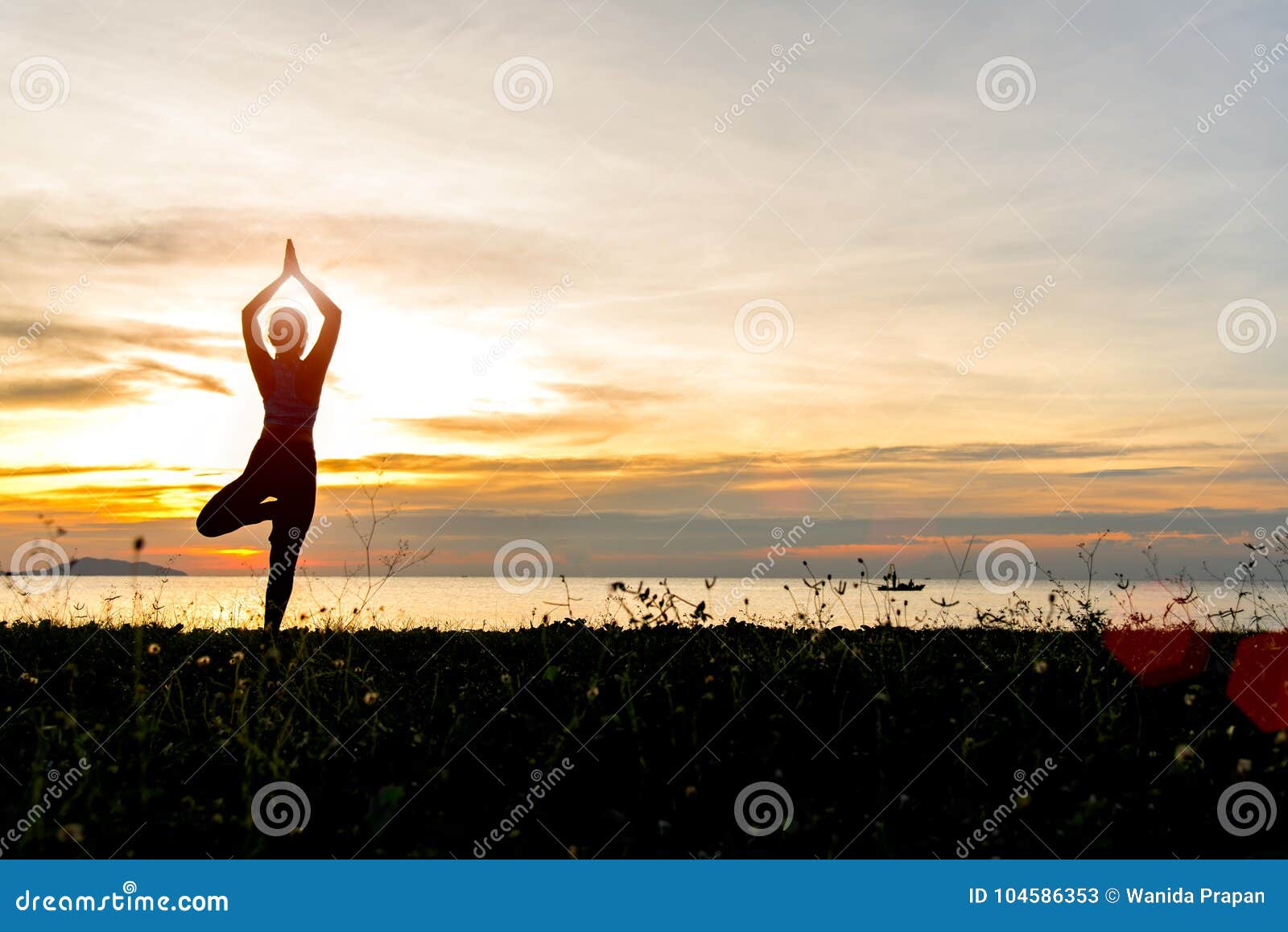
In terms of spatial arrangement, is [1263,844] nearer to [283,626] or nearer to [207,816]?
[207,816]

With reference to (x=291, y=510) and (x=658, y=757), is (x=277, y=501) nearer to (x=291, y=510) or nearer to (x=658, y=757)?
(x=291, y=510)

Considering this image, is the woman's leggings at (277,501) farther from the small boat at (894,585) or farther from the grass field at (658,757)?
the small boat at (894,585)

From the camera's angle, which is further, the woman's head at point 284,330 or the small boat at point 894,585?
the woman's head at point 284,330

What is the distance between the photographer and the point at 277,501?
10703mm

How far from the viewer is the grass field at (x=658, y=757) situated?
471 cm

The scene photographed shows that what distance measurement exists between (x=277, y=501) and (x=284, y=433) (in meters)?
0.74

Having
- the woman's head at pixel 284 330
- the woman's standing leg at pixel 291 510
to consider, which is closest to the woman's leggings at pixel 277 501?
the woman's standing leg at pixel 291 510

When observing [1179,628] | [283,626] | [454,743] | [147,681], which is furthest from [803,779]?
[283,626]

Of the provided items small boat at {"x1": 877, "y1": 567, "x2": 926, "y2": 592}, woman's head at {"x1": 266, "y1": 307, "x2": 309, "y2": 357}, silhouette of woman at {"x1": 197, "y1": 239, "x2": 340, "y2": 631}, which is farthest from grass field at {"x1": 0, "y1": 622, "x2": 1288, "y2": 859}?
woman's head at {"x1": 266, "y1": 307, "x2": 309, "y2": 357}

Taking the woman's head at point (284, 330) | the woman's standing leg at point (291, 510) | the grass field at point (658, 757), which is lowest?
the grass field at point (658, 757)

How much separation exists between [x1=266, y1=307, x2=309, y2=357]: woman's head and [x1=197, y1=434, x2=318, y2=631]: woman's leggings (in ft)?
3.17

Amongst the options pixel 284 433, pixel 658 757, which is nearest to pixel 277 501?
pixel 284 433

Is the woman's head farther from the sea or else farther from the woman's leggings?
the sea

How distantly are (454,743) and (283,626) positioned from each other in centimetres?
588
